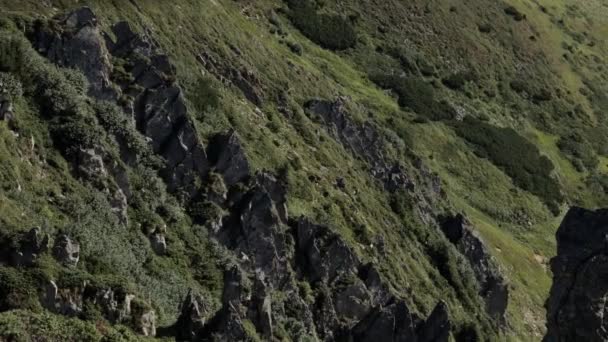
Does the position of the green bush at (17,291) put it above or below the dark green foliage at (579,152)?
above

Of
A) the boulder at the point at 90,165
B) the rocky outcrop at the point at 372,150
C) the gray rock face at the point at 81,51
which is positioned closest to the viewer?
the boulder at the point at 90,165

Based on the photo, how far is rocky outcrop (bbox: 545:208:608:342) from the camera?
25.9m

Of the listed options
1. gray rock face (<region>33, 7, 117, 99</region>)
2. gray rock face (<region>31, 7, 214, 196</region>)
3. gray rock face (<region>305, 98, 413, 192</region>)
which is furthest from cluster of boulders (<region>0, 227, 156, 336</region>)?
gray rock face (<region>305, 98, 413, 192</region>)

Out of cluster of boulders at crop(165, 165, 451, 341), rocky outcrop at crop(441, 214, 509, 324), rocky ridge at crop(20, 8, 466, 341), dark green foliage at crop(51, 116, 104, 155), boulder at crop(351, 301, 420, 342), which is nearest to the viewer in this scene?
dark green foliage at crop(51, 116, 104, 155)

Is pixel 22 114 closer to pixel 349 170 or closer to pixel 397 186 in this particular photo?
pixel 349 170

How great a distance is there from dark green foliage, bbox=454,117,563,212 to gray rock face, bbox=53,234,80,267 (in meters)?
55.5

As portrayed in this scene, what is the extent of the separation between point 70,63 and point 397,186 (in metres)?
24.1

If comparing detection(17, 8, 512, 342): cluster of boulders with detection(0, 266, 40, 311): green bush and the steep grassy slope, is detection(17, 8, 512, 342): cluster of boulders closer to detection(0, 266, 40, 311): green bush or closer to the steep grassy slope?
the steep grassy slope

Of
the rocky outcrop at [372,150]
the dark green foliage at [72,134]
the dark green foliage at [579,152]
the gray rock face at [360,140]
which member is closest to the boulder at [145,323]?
the dark green foliage at [72,134]

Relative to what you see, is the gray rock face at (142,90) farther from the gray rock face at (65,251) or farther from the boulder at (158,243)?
the gray rock face at (65,251)

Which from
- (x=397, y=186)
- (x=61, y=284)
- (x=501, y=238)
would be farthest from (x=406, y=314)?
(x=501, y=238)

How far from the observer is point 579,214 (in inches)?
1141

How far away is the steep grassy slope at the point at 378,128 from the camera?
30.6m

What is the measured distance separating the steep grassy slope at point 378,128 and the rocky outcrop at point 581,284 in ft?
38.1
